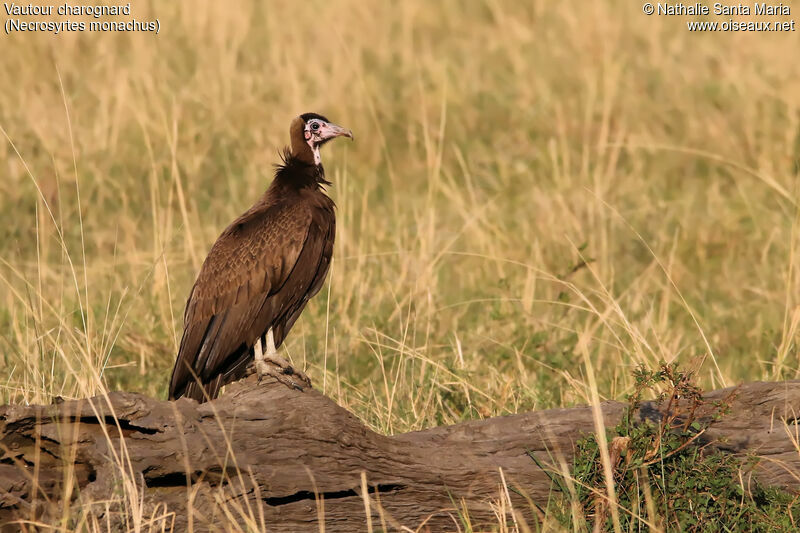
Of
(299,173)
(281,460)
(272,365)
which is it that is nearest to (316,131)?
(299,173)

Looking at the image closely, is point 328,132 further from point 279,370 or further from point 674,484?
point 674,484

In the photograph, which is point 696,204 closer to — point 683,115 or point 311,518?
point 683,115

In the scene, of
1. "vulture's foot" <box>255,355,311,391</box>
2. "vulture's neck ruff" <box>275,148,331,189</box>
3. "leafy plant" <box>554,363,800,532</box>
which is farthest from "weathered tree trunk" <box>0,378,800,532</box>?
"vulture's neck ruff" <box>275,148,331,189</box>

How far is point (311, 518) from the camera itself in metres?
3.85

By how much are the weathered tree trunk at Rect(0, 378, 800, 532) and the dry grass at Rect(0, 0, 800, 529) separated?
3.62 ft

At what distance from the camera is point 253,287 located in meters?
5.48

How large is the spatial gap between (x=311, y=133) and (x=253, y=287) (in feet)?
3.22

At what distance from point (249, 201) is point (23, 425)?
4768 millimetres

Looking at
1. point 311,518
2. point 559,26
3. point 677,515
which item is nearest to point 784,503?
point 677,515

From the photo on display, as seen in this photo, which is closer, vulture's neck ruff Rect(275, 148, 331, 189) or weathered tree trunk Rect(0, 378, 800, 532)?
weathered tree trunk Rect(0, 378, 800, 532)

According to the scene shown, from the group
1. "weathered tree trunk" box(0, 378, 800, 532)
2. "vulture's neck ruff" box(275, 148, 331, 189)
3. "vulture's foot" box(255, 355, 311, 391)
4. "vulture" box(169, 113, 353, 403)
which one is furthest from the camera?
"vulture's neck ruff" box(275, 148, 331, 189)

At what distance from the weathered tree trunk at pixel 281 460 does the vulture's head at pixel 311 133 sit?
2.04 metres

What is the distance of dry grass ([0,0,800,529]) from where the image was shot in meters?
6.13

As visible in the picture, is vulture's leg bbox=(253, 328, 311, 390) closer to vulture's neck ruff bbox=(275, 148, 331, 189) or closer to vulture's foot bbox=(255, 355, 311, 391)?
vulture's foot bbox=(255, 355, 311, 391)
